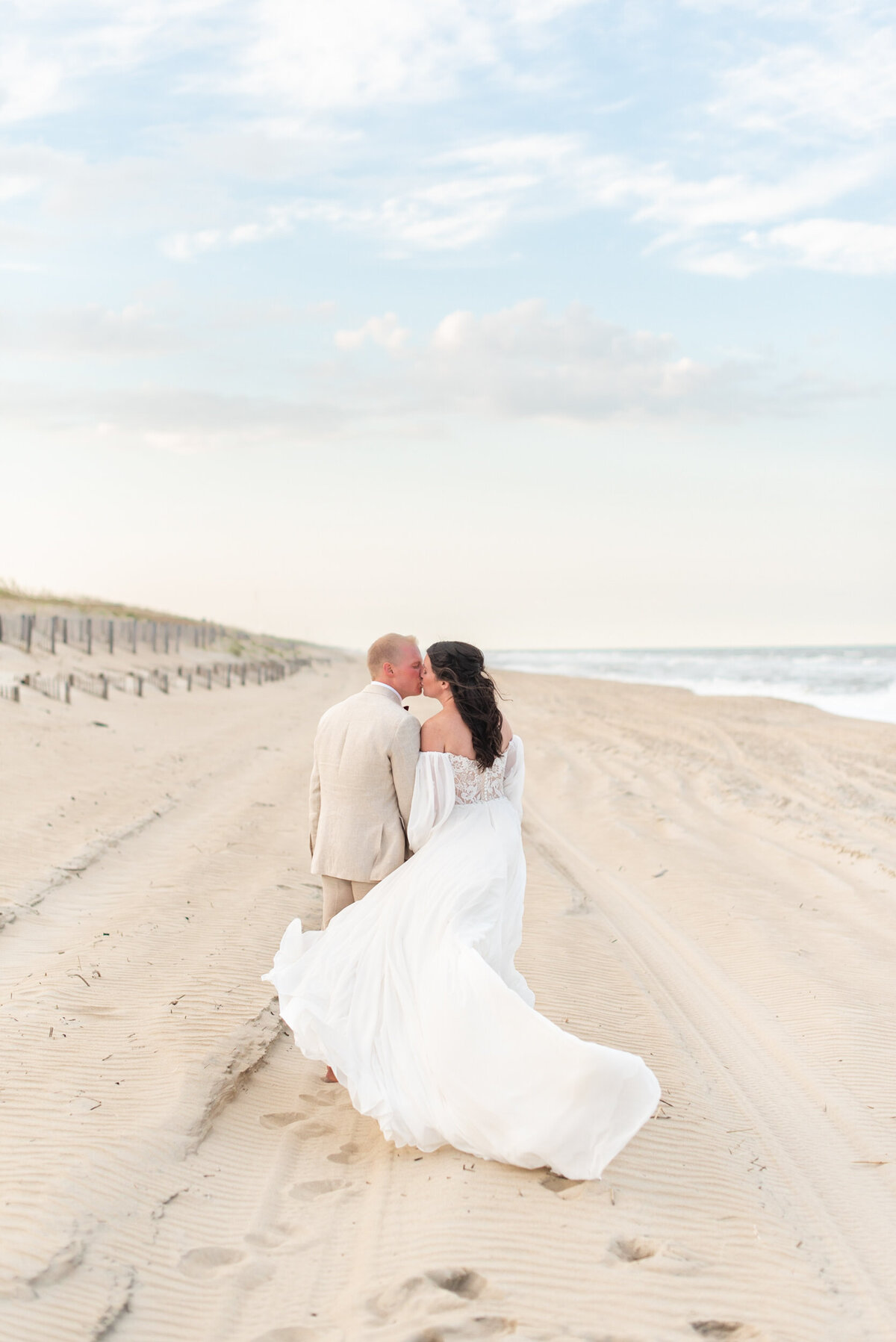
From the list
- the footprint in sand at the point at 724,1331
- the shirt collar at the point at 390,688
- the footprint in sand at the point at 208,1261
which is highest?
the shirt collar at the point at 390,688

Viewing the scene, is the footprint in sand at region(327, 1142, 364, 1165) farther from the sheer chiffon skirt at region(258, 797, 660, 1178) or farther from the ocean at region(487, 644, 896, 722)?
the ocean at region(487, 644, 896, 722)

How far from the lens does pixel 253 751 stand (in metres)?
16.7

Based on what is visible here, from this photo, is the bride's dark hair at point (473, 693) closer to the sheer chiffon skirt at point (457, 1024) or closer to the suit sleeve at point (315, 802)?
the sheer chiffon skirt at point (457, 1024)

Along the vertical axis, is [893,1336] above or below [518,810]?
below

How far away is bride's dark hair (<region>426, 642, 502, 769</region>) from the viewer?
4.21 meters

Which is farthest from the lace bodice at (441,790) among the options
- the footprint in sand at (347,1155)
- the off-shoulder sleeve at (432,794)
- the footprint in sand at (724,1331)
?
the footprint in sand at (724,1331)

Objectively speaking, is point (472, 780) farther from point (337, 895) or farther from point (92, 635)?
point (92, 635)

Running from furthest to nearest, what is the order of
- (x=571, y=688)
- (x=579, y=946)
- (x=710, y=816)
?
(x=571, y=688), (x=710, y=816), (x=579, y=946)

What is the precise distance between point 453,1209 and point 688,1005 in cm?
285

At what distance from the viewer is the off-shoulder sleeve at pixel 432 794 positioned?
4230 millimetres

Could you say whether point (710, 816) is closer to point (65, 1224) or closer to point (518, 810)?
point (518, 810)

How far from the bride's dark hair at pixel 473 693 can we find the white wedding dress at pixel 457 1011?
0.10 m

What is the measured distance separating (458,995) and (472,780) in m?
0.94

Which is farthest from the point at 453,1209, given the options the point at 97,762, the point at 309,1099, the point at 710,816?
the point at 97,762
